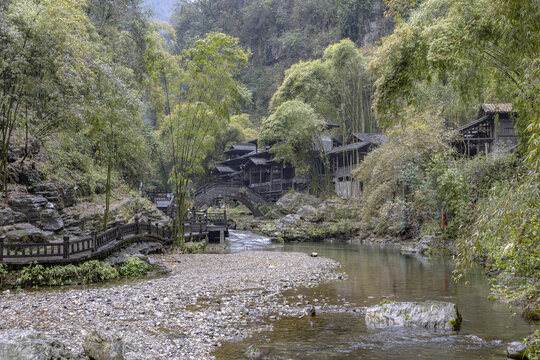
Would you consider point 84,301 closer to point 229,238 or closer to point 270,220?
point 229,238

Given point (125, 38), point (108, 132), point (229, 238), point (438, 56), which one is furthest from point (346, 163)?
point (438, 56)

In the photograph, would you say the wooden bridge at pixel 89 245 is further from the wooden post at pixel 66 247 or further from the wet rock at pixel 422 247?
the wet rock at pixel 422 247

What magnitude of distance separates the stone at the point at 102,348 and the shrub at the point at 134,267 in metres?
9.17

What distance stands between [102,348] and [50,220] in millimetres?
13697

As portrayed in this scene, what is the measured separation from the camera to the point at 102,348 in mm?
4871

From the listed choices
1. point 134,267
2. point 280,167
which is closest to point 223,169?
point 280,167

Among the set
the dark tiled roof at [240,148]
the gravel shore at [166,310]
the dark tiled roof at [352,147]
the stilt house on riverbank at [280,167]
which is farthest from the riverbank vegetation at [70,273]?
the dark tiled roof at [240,148]

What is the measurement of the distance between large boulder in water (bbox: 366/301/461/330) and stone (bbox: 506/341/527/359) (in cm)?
147

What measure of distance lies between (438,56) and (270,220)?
31.1m

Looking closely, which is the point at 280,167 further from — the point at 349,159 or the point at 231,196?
the point at 349,159

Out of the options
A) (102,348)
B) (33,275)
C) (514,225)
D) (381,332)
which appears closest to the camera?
(514,225)

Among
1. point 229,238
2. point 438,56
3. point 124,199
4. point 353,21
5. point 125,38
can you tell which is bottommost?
point 229,238

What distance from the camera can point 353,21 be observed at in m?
56.4

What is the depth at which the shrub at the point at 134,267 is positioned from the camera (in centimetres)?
1374
